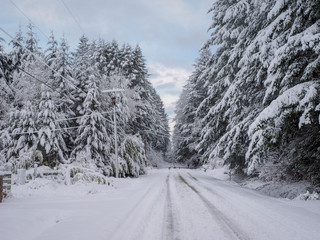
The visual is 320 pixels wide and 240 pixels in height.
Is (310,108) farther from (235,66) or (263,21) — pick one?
(235,66)

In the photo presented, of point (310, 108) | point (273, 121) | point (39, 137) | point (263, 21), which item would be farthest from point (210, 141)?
point (39, 137)

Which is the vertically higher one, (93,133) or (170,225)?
(93,133)

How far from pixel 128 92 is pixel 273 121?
18118 millimetres

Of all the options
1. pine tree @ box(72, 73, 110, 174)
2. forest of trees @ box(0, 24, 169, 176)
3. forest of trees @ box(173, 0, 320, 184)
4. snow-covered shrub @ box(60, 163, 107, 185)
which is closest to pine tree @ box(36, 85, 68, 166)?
forest of trees @ box(0, 24, 169, 176)

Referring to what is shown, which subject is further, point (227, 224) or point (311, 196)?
point (311, 196)

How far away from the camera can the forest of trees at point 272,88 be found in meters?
5.86

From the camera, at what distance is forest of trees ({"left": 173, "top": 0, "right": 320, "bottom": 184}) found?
5863 mm

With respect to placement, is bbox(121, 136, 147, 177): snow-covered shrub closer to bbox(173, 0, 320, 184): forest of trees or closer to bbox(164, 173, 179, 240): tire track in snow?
bbox(173, 0, 320, 184): forest of trees

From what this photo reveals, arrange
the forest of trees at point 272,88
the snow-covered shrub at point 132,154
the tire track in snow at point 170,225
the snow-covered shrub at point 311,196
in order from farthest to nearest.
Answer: the snow-covered shrub at point 132,154 < the snow-covered shrub at point 311,196 < the forest of trees at point 272,88 < the tire track in snow at point 170,225

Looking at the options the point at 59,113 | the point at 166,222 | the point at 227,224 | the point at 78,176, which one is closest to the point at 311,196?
the point at 227,224

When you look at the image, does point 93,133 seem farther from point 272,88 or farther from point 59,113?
point 272,88

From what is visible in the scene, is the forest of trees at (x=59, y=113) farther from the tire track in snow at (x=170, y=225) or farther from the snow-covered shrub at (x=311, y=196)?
the snow-covered shrub at (x=311, y=196)

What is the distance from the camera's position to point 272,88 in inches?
266

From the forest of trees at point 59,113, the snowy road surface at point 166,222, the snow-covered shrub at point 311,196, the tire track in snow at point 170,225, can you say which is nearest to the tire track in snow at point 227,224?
the snowy road surface at point 166,222
